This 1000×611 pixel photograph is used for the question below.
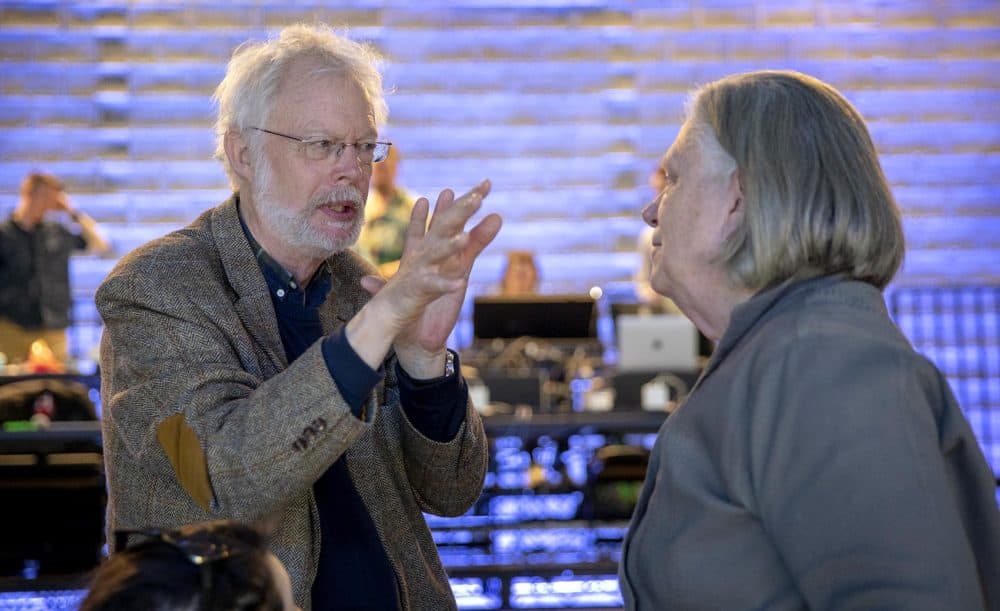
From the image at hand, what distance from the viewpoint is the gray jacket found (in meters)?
1.32

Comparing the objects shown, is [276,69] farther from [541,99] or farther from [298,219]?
[541,99]

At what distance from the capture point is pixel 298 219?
1945mm

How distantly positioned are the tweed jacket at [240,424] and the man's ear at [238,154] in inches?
1.9

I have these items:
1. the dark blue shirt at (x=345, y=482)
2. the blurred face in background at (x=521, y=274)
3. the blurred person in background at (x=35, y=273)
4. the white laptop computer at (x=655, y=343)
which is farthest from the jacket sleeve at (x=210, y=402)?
the blurred person in background at (x=35, y=273)

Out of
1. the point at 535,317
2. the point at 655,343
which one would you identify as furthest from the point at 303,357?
the point at 535,317

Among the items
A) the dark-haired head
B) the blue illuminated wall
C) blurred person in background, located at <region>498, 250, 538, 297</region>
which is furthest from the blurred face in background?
the dark-haired head

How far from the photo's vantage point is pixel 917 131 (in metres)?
8.68

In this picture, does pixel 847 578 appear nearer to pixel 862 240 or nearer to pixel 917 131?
pixel 862 240

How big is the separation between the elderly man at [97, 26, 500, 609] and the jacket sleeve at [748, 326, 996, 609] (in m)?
0.45

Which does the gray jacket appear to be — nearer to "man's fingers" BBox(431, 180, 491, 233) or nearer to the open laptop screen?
"man's fingers" BBox(431, 180, 491, 233)

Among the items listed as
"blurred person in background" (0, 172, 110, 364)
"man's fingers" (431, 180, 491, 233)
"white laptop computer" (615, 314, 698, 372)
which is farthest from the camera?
"blurred person in background" (0, 172, 110, 364)

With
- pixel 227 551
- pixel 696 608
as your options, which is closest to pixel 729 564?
pixel 696 608

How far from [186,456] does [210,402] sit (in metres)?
0.07

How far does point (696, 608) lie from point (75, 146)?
7598 mm
